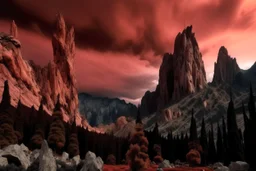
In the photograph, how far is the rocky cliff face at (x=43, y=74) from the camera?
4611 inches

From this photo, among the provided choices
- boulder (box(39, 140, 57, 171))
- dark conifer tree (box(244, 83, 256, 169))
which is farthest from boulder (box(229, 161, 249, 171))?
boulder (box(39, 140, 57, 171))

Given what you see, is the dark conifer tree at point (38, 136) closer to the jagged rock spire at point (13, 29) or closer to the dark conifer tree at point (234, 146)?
the dark conifer tree at point (234, 146)

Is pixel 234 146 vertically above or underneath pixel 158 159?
above

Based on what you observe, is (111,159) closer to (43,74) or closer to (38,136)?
(38,136)

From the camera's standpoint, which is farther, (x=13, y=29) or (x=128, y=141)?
(x=13, y=29)

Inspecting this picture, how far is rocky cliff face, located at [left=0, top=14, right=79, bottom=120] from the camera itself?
11712 centimetres

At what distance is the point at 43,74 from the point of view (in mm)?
165375

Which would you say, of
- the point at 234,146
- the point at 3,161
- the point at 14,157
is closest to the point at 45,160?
the point at 3,161

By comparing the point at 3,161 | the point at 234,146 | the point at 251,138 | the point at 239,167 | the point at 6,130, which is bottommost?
the point at 239,167

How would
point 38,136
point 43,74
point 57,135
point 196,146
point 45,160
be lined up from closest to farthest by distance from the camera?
1. point 45,160
2. point 57,135
3. point 38,136
4. point 196,146
5. point 43,74

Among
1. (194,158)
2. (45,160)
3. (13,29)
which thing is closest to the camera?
(45,160)

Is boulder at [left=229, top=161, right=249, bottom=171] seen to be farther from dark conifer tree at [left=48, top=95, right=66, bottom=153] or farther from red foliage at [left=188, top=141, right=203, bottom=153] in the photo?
red foliage at [left=188, top=141, right=203, bottom=153]

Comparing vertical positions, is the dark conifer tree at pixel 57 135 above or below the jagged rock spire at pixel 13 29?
below

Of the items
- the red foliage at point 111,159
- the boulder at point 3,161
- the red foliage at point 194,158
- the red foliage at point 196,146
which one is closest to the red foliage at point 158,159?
the red foliage at point 196,146
